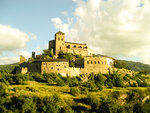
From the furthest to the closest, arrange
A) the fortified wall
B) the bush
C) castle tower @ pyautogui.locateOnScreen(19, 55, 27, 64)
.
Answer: the fortified wall < castle tower @ pyautogui.locateOnScreen(19, 55, 27, 64) < the bush

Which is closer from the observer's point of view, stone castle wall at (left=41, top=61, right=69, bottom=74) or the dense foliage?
the dense foliage

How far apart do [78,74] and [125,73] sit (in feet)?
61.1

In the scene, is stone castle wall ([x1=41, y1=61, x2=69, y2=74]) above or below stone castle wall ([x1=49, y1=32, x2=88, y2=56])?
below

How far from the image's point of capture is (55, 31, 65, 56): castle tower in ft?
254

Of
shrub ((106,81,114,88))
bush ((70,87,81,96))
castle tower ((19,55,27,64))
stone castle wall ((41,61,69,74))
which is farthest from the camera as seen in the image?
castle tower ((19,55,27,64))

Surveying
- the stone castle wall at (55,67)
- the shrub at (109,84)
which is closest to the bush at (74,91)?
the shrub at (109,84)

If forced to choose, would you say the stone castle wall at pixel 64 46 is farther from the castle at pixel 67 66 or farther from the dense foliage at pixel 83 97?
the dense foliage at pixel 83 97

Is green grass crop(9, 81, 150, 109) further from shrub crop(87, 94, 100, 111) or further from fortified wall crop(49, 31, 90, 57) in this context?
fortified wall crop(49, 31, 90, 57)

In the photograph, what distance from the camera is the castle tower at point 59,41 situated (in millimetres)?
77556

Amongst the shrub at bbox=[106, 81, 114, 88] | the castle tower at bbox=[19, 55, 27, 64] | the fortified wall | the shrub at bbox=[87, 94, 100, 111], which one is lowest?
the shrub at bbox=[87, 94, 100, 111]

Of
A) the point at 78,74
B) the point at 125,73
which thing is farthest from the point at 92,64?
the point at 125,73

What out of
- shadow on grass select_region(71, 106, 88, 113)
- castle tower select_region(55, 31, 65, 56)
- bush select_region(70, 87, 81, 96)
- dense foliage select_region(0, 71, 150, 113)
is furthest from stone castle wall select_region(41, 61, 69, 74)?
shadow on grass select_region(71, 106, 88, 113)

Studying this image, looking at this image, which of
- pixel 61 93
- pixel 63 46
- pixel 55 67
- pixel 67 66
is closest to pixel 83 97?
pixel 61 93

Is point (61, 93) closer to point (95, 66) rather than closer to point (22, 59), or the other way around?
point (95, 66)
